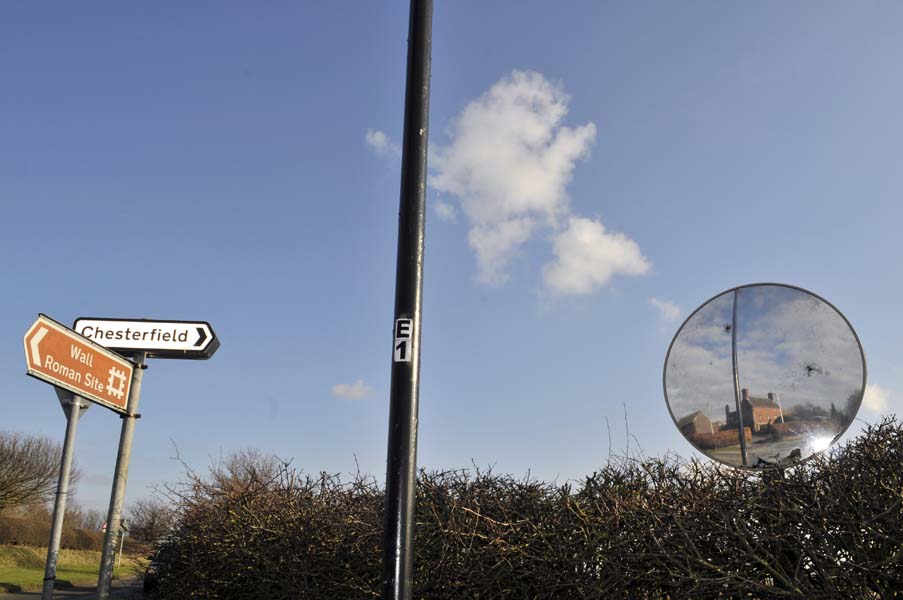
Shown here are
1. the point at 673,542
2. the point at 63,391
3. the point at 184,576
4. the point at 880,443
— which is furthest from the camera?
the point at 184,576

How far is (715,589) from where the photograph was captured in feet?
17.6

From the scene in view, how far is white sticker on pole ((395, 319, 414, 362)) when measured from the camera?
4.09 metres

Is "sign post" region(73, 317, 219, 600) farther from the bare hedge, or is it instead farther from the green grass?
the green grass

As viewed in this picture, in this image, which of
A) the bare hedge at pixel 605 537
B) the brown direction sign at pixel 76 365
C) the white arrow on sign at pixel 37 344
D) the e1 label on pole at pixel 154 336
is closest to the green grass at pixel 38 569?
the bare hedge at pixel 605 537

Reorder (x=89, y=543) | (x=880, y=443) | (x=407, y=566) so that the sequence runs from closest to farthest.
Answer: (x=407, y=566)
(x=880, y=443)
(x=89, y=543)

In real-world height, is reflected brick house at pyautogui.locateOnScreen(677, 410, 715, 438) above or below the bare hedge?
above

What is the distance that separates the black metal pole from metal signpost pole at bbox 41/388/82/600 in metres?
3.76

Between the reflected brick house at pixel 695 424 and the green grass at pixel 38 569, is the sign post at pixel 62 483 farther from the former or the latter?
the green grass at pixel 38 569

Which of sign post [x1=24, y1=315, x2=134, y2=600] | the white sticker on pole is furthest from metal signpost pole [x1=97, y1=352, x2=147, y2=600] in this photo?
the white sticker on pole

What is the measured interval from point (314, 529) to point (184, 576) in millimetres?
3471

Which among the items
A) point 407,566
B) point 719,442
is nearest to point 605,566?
point 719,442

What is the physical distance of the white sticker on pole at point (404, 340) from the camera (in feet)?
13.4

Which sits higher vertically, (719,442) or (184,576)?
(719,442)

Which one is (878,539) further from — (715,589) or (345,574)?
(345,574)
